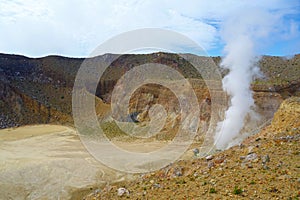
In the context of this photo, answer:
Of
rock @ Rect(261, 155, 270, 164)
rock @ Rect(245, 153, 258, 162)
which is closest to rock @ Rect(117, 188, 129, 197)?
rock @ Rect(245, 153, 258, 162)

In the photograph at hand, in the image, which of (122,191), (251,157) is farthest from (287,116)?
(122,191)

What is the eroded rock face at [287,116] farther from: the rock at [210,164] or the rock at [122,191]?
the rock at [122,191]

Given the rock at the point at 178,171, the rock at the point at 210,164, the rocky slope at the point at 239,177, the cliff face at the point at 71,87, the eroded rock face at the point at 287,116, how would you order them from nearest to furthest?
1. the rocky slope at the point at 239,177
2. the rock at the point at 210,164
3. the rock at the point at 178,171
4. the eroded rock face at the point at 287,116
5. the cliff face at the point at 71,87

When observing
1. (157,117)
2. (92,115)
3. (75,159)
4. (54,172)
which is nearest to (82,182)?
(54,172)

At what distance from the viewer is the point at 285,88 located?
27.6 metres

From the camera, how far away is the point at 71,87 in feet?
158

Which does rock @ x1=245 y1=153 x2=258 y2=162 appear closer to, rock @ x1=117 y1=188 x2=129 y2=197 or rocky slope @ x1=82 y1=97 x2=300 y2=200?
rocky slope @ x1=82 y1=97 x2=300 y2=200

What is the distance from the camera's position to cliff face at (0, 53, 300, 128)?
28805 millimetres

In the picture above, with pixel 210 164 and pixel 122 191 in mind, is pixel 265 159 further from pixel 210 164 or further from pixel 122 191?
pixel 122 191

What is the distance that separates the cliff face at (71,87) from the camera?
1134 inches

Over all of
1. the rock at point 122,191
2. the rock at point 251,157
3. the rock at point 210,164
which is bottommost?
the rock at point 122,191

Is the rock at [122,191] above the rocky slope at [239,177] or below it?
below

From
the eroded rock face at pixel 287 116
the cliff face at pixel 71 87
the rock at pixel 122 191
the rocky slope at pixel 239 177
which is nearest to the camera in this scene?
the rocky slope at pixel 239 177

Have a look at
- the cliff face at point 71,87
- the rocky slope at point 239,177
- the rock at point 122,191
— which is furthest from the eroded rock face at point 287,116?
the cliff face at point 71,87
